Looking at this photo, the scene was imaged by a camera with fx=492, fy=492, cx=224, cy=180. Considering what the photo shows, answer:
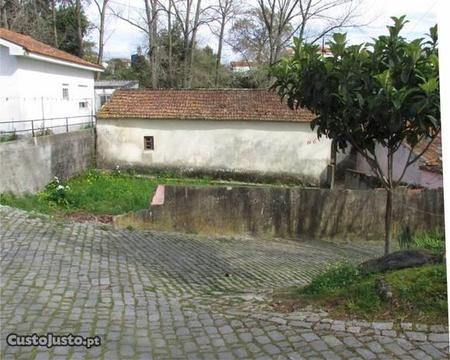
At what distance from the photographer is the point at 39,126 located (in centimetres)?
1980

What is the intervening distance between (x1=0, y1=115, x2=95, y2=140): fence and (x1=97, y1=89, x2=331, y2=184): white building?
1.36 metres

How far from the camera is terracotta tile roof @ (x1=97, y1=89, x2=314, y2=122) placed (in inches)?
885

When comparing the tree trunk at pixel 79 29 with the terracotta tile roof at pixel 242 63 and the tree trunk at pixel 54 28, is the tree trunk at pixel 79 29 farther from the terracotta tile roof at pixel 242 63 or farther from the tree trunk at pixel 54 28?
the terracotta tile roof at pixel 242 63

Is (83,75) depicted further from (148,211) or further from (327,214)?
(327,214)

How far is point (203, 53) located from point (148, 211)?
3435 cm

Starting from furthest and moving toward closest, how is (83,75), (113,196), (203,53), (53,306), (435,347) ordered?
(203,53), (83,75), (113,196), (53,306), (435,347)

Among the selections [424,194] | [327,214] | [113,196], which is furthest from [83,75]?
[424,194]

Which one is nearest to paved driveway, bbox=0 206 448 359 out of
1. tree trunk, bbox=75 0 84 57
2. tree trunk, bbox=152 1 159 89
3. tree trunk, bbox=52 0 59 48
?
tree trunk, bbox=152 1 159 89

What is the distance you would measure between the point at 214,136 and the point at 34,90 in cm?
793

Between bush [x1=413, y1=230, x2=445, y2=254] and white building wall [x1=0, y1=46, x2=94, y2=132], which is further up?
white building wall [x1=0, y1=46, x2=94, y2=132]

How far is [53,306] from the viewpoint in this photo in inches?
204

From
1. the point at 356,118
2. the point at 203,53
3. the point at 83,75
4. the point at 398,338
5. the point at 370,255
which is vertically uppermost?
the point at 203,53

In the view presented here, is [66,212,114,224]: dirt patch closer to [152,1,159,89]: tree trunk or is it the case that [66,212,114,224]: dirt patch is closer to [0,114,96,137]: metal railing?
[0,114,96,137]: metal railing

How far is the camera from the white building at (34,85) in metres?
18.5
